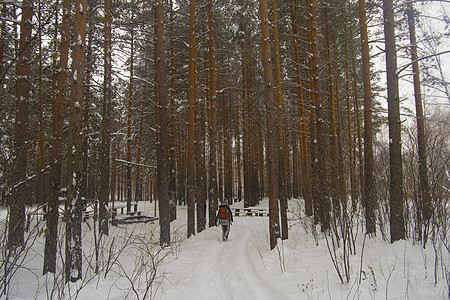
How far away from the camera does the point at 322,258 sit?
651 centimetres

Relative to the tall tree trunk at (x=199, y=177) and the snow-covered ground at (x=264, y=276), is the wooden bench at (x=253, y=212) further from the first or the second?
the snow-covered ground at (x=264, y=276)

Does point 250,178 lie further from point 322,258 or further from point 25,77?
point 25,77

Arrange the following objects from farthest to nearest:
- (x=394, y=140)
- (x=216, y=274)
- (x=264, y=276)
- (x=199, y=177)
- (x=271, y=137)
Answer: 1. (x=199, y=177)
2. (x=271, y=137)
3. (x=394, y=140)
4. (x=216, y=274)
5. (x=264, y=276)

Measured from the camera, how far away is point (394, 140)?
292 inches

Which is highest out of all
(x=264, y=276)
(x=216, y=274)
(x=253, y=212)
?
(x=264, y=276)

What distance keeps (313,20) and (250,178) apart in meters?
13.3

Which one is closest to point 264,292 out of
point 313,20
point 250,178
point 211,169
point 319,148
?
point 319,148

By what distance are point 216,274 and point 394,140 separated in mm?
5915

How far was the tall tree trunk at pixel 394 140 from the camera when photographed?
22.5 ft

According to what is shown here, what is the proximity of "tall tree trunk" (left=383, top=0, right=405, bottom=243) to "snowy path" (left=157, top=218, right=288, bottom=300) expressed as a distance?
3.71 meters

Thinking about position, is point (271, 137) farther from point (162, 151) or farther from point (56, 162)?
point (56, 162)

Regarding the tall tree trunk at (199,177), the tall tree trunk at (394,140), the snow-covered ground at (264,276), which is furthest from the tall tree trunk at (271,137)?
the tall tree trunk at (199,177)

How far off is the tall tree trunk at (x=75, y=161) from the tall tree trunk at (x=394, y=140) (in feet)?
24.5

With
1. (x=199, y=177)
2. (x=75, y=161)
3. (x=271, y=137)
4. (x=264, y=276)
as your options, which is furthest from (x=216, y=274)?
(x=199, y=177)
